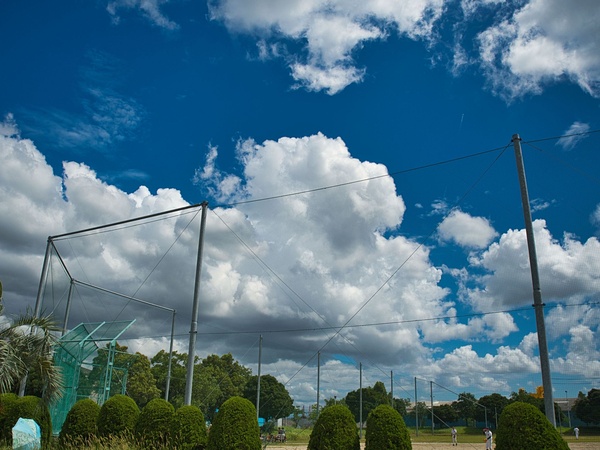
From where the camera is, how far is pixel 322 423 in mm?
13594

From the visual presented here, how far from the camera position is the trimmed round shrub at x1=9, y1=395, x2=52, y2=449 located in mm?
17344

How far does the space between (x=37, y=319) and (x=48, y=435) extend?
4145 mm

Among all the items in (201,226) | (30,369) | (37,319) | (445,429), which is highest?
(201,226)

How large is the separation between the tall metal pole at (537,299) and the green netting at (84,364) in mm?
18270

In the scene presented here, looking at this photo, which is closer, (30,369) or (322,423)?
(322,423)

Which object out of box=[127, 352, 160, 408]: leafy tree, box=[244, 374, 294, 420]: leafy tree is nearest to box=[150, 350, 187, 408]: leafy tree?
box=[127, 352, 160, 408]: leafy tree

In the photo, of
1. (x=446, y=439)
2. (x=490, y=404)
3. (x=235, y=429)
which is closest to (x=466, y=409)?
(x=490, y=404)

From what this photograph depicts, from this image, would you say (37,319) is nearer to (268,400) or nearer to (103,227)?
(103,227)

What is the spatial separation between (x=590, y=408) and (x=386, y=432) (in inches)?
2325

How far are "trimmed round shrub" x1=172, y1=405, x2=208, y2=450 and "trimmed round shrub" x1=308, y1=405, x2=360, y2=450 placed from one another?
3881mm

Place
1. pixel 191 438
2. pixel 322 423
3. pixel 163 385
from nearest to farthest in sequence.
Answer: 1. pixel 322 423
2. pixel 191 438
3. pixel 163 385

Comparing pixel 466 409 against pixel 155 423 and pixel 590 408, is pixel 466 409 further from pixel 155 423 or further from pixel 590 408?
pixel 155 423

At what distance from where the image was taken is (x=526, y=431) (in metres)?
11.0

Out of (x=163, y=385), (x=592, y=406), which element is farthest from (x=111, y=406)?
(x=592, y=406)
